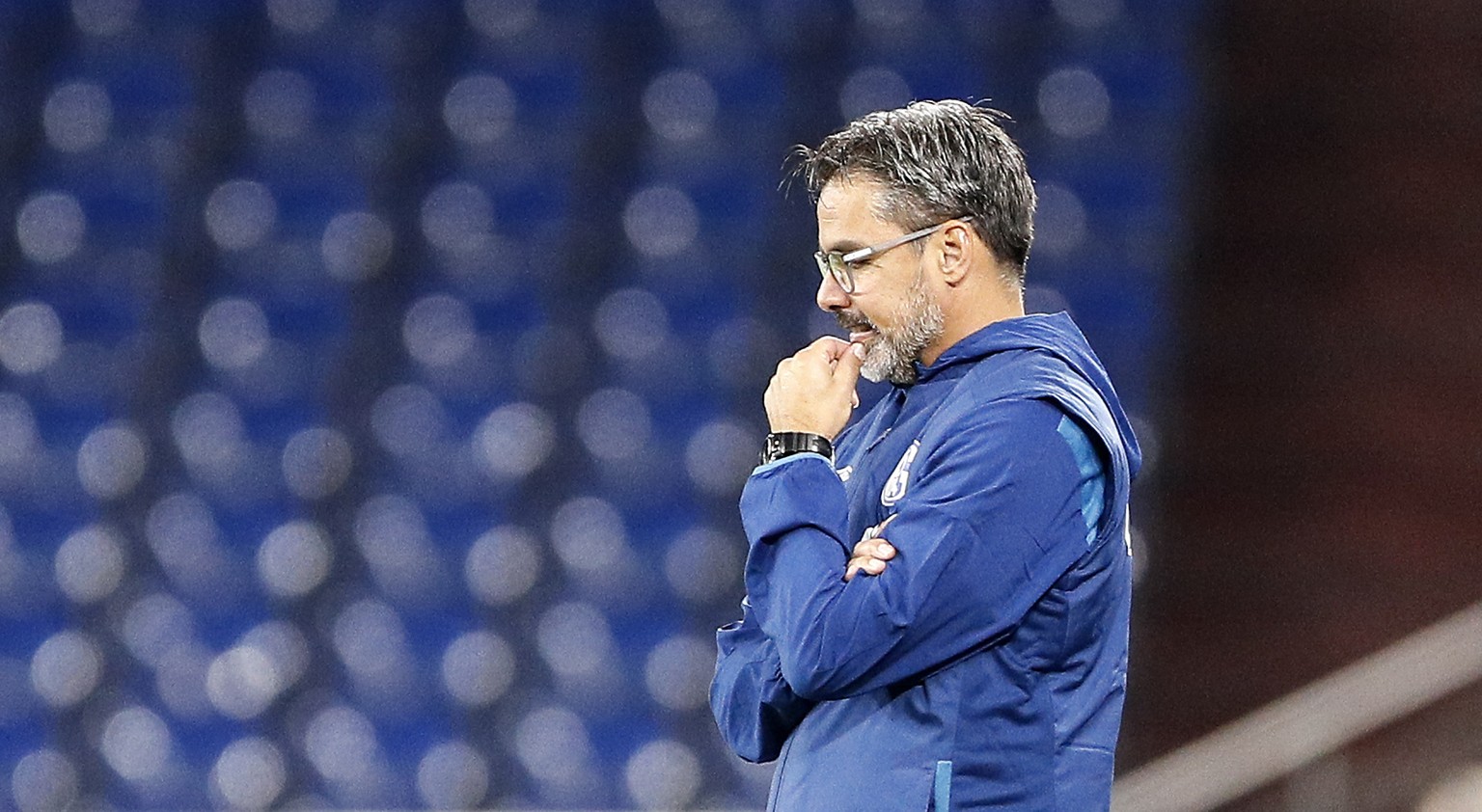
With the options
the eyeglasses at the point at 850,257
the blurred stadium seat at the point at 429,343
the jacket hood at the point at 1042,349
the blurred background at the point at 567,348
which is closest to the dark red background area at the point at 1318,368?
the blurred background at the point at 567,348

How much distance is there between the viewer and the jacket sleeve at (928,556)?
1.34 metres

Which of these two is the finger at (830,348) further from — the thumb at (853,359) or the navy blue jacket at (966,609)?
the navy blue jacket at (966,609)

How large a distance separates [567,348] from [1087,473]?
310 cm

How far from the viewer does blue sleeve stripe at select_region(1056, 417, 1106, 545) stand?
4.66 ft

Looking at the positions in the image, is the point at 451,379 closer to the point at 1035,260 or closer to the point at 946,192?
the point at 1035,260

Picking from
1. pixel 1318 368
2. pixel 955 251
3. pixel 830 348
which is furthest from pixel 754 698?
pixel 1318 368

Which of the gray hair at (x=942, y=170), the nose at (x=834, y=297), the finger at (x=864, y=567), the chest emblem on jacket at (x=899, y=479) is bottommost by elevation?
the finger at (x=864, y=567)

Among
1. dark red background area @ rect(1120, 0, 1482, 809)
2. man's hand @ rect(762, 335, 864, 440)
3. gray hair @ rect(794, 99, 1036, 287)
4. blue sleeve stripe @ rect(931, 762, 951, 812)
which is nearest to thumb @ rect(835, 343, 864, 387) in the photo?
man's hand @ rect(762, 335, 864, 440)

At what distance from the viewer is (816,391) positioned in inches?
59.0

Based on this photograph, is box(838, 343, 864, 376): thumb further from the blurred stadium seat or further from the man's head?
the blurred stadium seat

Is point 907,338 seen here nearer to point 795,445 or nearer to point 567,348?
point 795,445

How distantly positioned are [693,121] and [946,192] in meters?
3.28

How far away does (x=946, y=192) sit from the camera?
151 cm

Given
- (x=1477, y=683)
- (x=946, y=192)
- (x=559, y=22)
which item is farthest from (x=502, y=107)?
(x=946, y=192)
